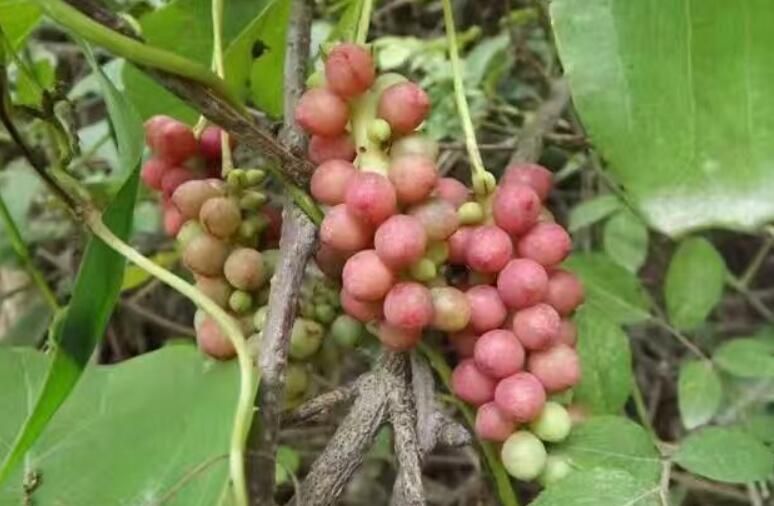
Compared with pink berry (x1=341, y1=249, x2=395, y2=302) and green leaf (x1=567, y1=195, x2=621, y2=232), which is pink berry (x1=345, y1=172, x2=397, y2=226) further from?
green leaf (x1=567, y1=195, x2=621, y2=232)

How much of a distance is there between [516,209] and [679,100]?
103mm

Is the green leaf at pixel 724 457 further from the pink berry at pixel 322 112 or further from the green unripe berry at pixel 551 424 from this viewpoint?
the pink berry at pixel 322 112

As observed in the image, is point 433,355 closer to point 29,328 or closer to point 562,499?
point 562,499

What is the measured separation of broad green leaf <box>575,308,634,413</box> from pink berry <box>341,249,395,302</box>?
21 centimetres

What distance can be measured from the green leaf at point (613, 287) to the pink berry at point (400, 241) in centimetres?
33

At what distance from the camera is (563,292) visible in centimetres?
60

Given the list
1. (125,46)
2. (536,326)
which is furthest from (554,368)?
(125,46)

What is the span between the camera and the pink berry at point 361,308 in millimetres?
A: 569

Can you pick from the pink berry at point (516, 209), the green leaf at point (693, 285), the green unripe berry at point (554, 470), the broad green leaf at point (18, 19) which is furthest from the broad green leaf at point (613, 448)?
the broad green leaf at point (18, 19)

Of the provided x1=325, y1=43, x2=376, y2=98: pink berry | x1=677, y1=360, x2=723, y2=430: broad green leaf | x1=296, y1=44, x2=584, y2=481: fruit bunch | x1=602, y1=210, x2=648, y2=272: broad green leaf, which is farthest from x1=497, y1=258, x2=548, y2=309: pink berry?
x1=602, y1=210, x2=648, y2=272: broad green leaf

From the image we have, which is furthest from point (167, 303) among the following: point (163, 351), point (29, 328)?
point (163, 351)

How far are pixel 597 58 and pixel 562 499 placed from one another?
0.20m

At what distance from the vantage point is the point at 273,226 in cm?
64

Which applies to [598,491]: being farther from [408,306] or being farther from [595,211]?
[595,211]
